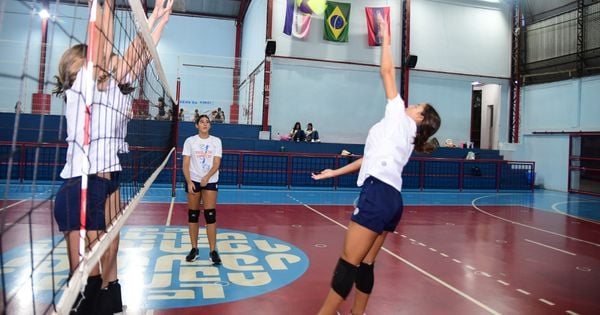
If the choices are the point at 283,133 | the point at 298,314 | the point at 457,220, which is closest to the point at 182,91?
the point at 283,133

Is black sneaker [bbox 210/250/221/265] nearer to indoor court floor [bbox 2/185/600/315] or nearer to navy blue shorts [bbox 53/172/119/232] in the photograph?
indoor court floor [bbox 2/185/600/315]

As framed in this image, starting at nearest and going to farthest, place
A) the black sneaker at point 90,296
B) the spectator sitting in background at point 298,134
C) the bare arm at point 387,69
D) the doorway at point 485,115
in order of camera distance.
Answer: the black sneaker at point 90,296 < the bare arm at point 387,69 < the spectator sitting in background at point 298,134 < the doorway at point 485,115

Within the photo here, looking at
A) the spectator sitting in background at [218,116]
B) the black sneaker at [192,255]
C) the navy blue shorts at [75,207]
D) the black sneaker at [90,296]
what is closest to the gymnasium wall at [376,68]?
the spectator sitting in background at [218,116]

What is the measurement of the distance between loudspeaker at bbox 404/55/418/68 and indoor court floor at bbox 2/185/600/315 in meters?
9.05

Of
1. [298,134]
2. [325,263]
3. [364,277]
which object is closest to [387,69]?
[364,277]

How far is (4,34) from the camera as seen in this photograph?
18766 mm

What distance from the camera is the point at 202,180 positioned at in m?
4.87

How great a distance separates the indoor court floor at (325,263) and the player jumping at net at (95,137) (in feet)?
4.10

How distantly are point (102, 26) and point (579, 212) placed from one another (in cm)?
1211

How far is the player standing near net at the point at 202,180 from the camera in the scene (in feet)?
16.0

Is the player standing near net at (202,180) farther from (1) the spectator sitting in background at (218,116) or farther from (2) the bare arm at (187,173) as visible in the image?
(1) the spectator sitting in background at (218,116)

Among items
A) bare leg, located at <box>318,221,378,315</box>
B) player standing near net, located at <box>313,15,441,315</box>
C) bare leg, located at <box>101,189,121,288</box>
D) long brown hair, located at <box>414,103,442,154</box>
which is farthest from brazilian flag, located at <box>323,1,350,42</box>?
bare leg, located at <box>101,189,121,288</box>

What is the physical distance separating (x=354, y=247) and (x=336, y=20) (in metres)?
14.9

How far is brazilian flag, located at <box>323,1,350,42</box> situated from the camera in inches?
634
